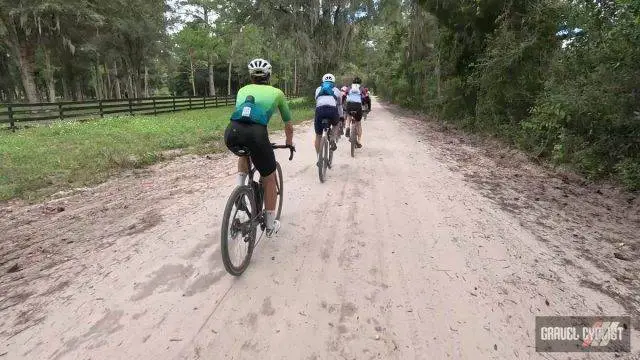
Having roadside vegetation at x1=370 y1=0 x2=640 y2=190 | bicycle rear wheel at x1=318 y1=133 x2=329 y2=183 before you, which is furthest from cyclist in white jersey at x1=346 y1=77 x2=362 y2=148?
roadside vegetation at x1=370 y1=0 x2=640 y2=190

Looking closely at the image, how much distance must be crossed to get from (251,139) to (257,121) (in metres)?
0.18

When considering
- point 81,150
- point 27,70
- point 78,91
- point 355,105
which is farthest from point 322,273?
point 78,91

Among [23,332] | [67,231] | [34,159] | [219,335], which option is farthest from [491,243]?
[34,159]

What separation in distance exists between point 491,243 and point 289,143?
2.52 metres

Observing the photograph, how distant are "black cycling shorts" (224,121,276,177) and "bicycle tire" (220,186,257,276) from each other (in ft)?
1.05

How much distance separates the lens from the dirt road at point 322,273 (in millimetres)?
2568

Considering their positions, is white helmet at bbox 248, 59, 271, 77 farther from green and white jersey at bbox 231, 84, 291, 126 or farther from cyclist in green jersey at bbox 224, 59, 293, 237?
green and white jersey at bbox 231, 84, 291, 126

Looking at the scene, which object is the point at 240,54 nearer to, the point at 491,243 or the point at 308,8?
the point at 308,8

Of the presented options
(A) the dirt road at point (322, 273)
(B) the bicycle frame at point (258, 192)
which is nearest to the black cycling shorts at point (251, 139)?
(B) the bicycle frame at point (258, 192)

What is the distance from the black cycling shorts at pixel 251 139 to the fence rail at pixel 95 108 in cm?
1506

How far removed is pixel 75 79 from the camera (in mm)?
41500

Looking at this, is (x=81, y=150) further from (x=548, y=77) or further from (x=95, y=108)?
(x=548, y=77)

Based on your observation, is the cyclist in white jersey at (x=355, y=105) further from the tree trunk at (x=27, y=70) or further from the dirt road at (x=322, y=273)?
the tree trunk at (x=27, y=70)

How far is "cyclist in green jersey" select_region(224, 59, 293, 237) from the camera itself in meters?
3.29
